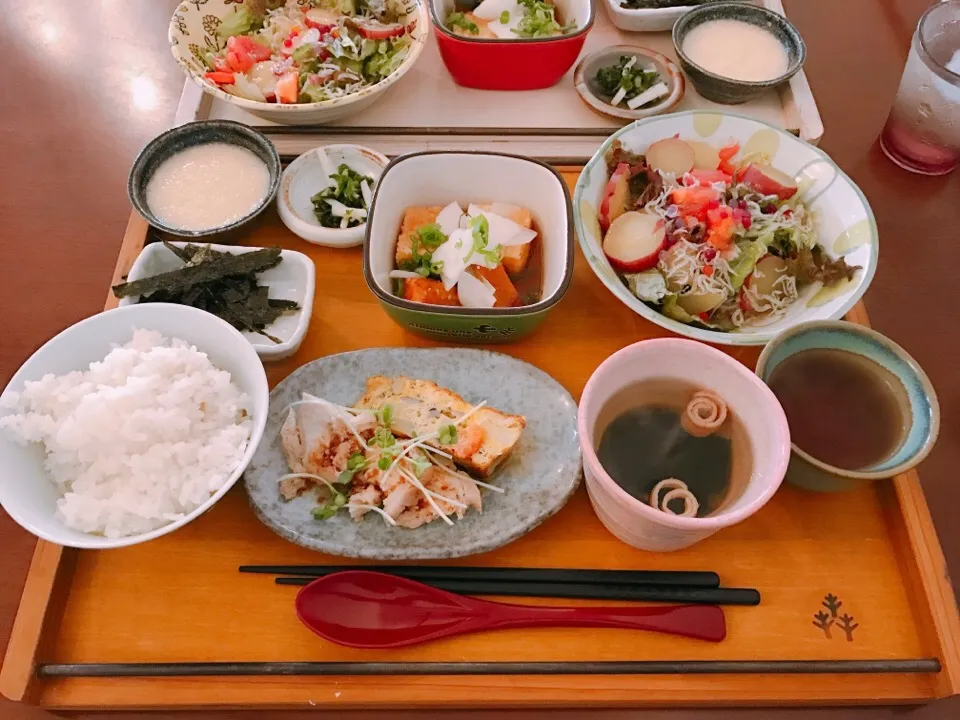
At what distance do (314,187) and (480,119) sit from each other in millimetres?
484

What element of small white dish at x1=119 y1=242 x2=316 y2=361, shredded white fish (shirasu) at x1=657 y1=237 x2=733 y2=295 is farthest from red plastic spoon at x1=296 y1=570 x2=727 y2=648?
shredded white fish (shirasu) at x1=657 y1=237 x2=733 y2=295

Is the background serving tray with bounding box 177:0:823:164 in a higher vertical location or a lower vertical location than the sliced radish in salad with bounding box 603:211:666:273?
higher

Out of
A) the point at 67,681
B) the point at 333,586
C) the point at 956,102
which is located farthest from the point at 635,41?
the point at 67,681

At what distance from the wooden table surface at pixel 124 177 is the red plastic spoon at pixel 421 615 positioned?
0.17 meters

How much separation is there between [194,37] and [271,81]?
24 cm

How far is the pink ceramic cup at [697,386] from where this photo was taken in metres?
0.97

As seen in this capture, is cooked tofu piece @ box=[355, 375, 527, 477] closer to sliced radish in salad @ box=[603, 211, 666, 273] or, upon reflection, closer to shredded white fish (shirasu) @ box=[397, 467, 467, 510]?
shredded white fish (shirasu) @ box=[397, 467, 467, 510]

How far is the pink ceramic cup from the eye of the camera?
966 mm

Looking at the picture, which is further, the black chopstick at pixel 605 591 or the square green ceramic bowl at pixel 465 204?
the square green ceramic bowl at pixel 465 204

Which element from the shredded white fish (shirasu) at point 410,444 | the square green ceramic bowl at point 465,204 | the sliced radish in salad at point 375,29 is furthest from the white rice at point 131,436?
the sliced radish in salad at point 375,29

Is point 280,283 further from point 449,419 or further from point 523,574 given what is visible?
point 523,574

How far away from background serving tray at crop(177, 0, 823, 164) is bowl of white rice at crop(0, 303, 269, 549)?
747mm

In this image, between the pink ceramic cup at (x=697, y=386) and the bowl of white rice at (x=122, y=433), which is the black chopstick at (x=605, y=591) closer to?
the pink ceramic cup at (x=697, y=386)

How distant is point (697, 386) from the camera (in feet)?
3.69
